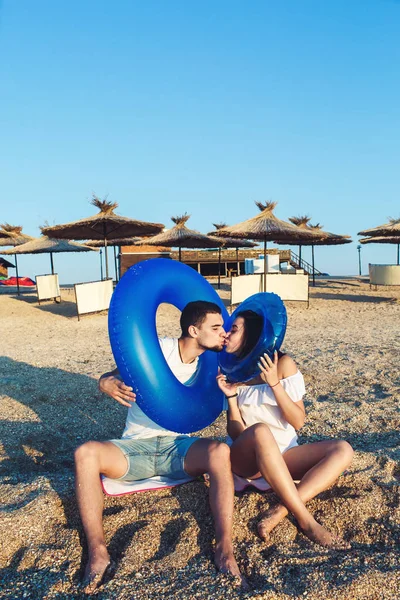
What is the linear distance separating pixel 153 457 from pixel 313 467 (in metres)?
0.76

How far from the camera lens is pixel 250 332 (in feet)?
7.67

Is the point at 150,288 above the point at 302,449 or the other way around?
above

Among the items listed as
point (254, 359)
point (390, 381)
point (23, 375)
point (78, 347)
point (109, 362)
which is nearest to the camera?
point (254, 359)

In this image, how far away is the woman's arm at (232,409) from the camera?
235 centimetres

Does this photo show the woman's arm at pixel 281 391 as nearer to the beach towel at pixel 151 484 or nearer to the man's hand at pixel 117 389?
the beach towel at pixel 151 484

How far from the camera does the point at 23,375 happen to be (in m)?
5.37

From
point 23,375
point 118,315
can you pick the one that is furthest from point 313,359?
point 118,315

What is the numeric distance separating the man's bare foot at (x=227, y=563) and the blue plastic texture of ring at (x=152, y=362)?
0.66m

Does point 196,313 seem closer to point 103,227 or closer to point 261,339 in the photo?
point 261,339

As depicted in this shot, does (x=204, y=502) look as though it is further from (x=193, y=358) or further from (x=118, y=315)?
(x=118, y=315)

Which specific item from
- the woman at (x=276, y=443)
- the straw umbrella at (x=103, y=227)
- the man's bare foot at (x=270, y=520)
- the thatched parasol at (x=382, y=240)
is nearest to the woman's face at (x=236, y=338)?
the woman at (x=276, y=443)

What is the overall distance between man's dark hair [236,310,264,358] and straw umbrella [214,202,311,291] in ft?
30.8

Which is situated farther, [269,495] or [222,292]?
[222,292]

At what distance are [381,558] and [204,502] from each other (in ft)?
2.72
